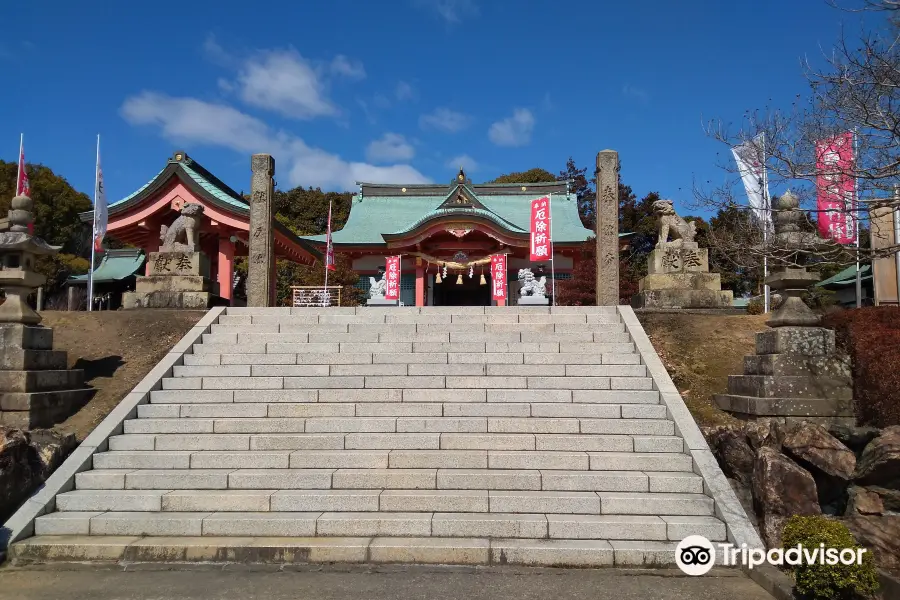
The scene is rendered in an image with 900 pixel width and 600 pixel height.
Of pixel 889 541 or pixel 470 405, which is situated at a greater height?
pixel 470 405

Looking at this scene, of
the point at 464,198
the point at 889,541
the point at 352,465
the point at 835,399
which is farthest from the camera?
the point at 464,198

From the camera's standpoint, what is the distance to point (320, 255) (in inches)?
763

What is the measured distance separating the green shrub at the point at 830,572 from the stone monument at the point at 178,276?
929 centimetres

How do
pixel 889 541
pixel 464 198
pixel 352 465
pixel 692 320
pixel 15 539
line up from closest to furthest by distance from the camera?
pixel 889 541
pixel 15 539
pixel 352 465
pixel 692 320
pixel 464 198

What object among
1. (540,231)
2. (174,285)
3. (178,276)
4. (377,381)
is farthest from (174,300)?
Answer: (540,231)

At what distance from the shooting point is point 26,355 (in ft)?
20.7

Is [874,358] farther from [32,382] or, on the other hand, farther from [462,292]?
[462,292]

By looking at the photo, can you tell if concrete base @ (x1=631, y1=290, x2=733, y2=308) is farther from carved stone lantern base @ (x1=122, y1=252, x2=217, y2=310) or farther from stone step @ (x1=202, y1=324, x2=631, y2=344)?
carved stone lantern base @ (x1=122, y1=252, x2=217, y2=310)

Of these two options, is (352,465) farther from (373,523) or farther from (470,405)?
(470,405)

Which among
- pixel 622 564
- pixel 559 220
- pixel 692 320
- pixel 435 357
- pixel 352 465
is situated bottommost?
pixel 622 564

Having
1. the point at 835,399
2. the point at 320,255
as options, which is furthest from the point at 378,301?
the point at 835,399

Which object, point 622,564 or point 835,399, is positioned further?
point 835,399

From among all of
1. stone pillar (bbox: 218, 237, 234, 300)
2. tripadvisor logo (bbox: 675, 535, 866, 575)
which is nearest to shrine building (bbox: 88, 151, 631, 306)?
stone pillar (bbox: 218, 237, 234, 300)

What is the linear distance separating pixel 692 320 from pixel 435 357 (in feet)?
14.6
